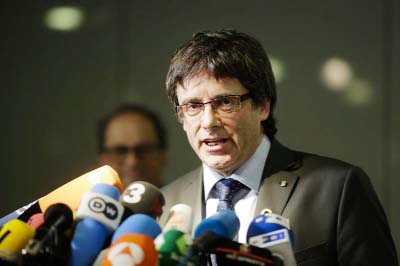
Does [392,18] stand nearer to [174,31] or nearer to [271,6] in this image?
[271,6]

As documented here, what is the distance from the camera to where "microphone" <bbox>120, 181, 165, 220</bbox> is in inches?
61.2

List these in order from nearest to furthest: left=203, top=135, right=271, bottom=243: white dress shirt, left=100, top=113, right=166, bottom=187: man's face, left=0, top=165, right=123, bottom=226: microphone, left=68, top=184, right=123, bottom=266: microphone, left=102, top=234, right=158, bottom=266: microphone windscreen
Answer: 1. left=102, top=234, right=158, bottom=266: microphone windscreen
2. left=68, top=184, right=123, bottom=266: microphone
3. left=0, top=165, right=123, bottom=226: microphone
4. left=203, top=135, right=271, bottom=243: white dress shirt
5. left=100, top=113, right=166, bottom=187: man's face

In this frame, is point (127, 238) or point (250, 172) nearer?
point (127, 238)

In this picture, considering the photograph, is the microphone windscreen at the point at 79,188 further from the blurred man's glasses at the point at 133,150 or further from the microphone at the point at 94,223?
the blurred man's glasses at the point at 133,150

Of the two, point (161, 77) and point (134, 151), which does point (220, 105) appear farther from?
point (161, 77)

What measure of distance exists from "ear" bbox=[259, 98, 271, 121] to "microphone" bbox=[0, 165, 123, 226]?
62 cm

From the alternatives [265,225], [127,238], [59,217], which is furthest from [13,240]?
[265,225]

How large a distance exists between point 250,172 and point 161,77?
173cm

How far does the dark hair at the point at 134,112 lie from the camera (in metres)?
3.51

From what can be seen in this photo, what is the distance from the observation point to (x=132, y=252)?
1.32 meters

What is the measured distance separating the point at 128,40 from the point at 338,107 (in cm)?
115

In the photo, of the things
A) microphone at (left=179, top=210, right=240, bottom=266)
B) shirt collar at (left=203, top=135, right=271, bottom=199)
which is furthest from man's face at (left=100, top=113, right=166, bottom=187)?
microphone at (left=179, top=210, right=240, bottom=266)

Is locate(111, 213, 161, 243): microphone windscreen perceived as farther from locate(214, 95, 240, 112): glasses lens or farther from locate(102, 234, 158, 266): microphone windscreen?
locate(214, 95, 240, 112): glasses lens

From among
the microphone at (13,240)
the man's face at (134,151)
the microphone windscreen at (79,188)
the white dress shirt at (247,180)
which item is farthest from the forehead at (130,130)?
the microphone at (13,240)
